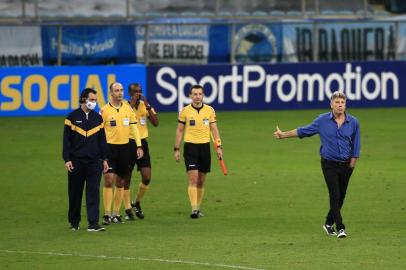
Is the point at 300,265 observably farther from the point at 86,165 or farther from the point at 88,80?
the point at 88,80

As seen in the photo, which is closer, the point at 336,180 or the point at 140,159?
the point at 336,180

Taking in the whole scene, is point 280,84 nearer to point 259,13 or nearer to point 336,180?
point 259,13

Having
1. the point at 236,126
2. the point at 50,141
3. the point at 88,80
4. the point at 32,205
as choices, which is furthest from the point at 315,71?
the point at 32,205

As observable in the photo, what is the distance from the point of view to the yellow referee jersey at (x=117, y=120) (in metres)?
16.8

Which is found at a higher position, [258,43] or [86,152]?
[86,152]

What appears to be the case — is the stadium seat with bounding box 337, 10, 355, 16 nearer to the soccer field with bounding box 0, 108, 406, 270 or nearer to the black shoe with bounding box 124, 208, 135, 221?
the soccer field with bounding box 0, 108, 406, 270

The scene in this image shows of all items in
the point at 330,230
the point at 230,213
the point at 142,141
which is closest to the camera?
the point at 330,230

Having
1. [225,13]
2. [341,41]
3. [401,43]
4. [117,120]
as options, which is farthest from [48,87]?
[117,120]

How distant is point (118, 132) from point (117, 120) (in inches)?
7.8

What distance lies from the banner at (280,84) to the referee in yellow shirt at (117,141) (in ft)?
50.0

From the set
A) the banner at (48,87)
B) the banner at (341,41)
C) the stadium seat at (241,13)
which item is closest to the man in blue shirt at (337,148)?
the banner at (48,87)

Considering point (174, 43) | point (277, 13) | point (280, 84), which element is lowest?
point (280, 84)

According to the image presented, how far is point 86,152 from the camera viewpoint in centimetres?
1595

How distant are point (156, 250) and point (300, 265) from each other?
208 cm
